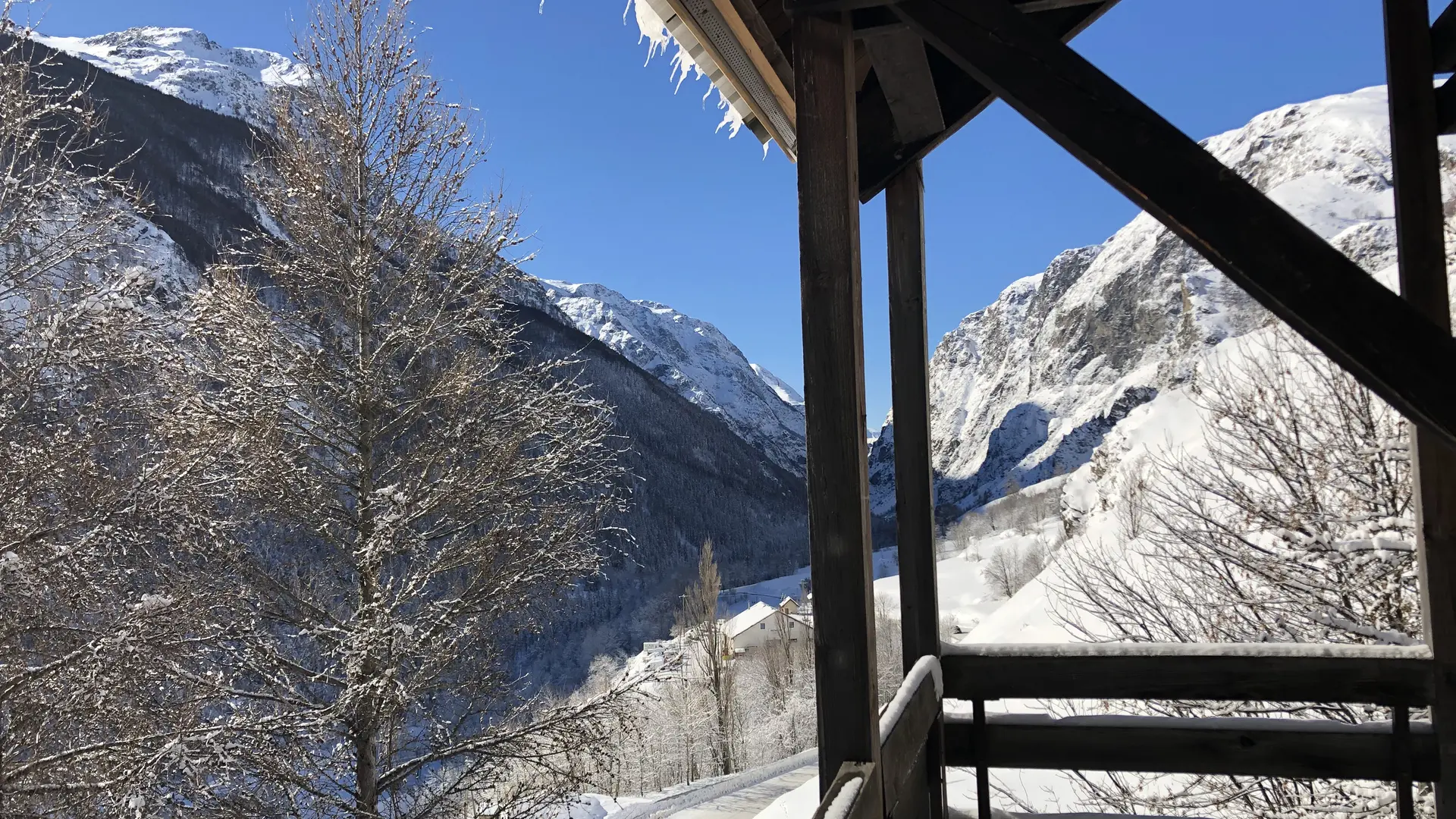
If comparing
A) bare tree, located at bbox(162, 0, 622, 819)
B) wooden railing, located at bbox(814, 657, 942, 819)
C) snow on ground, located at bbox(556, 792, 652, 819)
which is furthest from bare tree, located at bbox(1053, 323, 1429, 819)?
snow on ground, located at bbox(556, 792, 652, 819)

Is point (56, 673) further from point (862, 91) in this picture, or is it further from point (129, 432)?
point (862, 91)

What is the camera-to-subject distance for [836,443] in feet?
3.93

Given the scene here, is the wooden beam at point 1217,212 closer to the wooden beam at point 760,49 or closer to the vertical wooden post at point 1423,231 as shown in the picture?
the wooden beam at point 760,49

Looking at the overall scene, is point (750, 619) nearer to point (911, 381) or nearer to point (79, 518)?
point (79, 518)

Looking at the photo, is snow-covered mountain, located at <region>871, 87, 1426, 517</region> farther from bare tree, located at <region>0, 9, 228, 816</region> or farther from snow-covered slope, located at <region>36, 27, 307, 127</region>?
snow-covered slope, located at <region>36, 27, 307, 127</region>

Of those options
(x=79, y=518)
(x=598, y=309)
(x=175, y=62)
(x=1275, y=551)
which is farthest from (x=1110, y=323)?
(x=79, y=518)

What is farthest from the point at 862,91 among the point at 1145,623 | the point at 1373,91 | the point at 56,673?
the point at 1373,91

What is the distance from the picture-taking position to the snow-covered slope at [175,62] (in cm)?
4638

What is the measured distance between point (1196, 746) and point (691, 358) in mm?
159879

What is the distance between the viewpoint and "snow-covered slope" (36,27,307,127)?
46.4 m

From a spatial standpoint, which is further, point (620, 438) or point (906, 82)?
point (620, 438)

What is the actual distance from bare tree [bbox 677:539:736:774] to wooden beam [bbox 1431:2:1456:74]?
1864 cm

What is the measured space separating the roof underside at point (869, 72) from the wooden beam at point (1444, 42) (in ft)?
2.24

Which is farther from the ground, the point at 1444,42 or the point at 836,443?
the point at 1444,42
